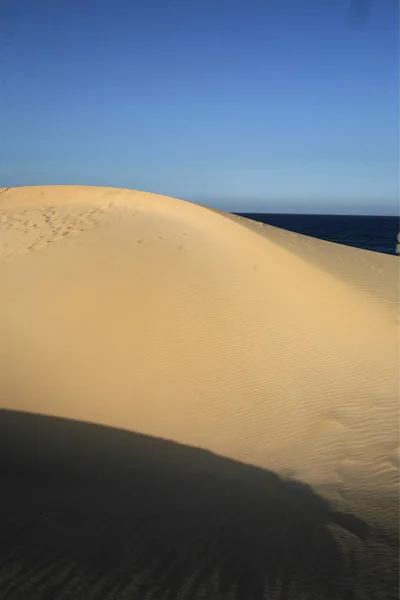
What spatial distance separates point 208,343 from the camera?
20.7 ft

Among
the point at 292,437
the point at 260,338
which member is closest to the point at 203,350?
the point at 260,338

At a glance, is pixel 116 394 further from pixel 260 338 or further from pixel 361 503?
pixel 361 503

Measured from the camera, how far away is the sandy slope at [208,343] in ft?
15.8

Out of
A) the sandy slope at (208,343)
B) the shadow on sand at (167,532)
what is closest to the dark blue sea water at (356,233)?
the sandy slope at (208,343)

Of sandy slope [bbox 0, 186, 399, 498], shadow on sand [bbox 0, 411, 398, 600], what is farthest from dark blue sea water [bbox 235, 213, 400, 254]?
shadow on sand [bbox 0, 411, 398, 600]

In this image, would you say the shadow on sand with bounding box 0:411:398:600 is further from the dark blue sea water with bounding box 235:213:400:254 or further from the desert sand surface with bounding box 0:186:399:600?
the dark blue sea water with bounding box 235:213:400:254

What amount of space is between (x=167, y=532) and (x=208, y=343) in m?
3.39

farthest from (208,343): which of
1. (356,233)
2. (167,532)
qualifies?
(356,233)

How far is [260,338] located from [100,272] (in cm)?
279

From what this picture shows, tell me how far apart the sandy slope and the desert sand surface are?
0.08 ft

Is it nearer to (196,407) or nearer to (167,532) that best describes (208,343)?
(196,407)

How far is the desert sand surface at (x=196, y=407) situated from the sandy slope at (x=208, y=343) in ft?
0.08

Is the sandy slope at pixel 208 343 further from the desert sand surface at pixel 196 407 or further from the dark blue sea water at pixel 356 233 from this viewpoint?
the dark blue sea water at pixel 356 233

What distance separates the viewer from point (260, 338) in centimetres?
651
